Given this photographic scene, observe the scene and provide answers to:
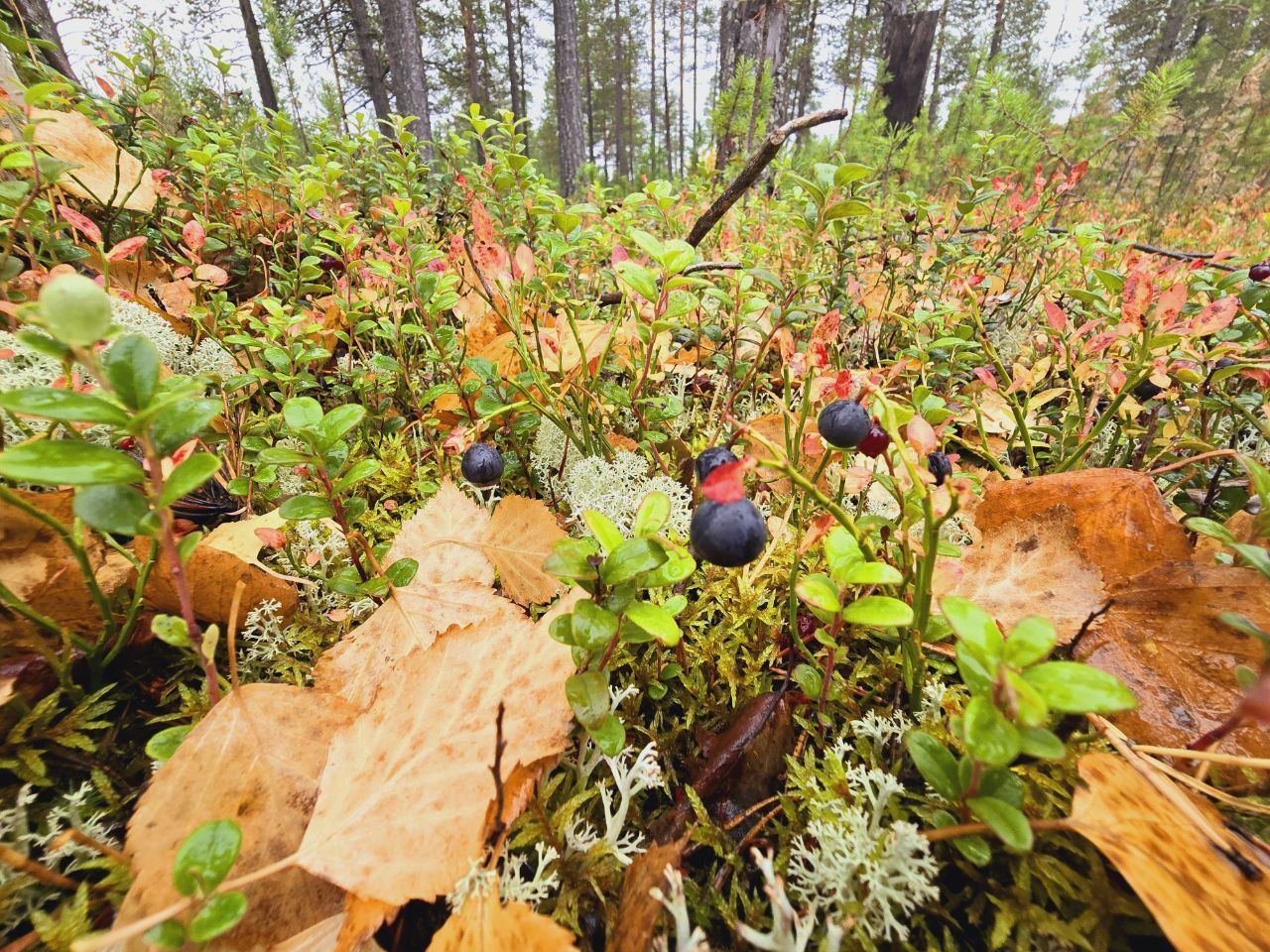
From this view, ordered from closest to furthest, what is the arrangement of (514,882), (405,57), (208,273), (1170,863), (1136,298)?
(1170,863), (514,882), (1136,298), (208,273), (405,57)

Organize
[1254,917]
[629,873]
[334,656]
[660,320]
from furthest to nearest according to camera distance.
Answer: [660,320] → [334,656] → [629,873] → [1254,917]

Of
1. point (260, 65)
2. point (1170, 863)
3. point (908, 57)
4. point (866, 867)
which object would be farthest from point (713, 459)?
point (260, 65)

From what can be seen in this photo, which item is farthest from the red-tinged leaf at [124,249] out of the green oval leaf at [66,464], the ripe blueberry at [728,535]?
the ripe blueberry at [728,535]

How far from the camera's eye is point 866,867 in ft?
2.32

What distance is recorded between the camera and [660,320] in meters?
1.19

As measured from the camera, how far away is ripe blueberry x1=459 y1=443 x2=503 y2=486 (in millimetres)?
1284

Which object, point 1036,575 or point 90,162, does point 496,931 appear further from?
point 90,162

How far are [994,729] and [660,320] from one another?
876mm

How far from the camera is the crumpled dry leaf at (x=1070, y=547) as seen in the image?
1.01 metres

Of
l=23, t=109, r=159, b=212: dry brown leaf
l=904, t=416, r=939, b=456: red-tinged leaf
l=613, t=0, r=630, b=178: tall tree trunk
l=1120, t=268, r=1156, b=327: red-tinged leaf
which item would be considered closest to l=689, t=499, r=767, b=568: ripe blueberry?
l=904, t=416, r=939, b=456: red-tinged leaf

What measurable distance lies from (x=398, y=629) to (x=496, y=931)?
524 mm

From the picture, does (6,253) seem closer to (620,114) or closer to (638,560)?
(638,560)

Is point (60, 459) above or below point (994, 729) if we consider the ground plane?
above

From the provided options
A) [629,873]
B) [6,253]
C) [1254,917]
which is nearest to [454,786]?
[629,873]
